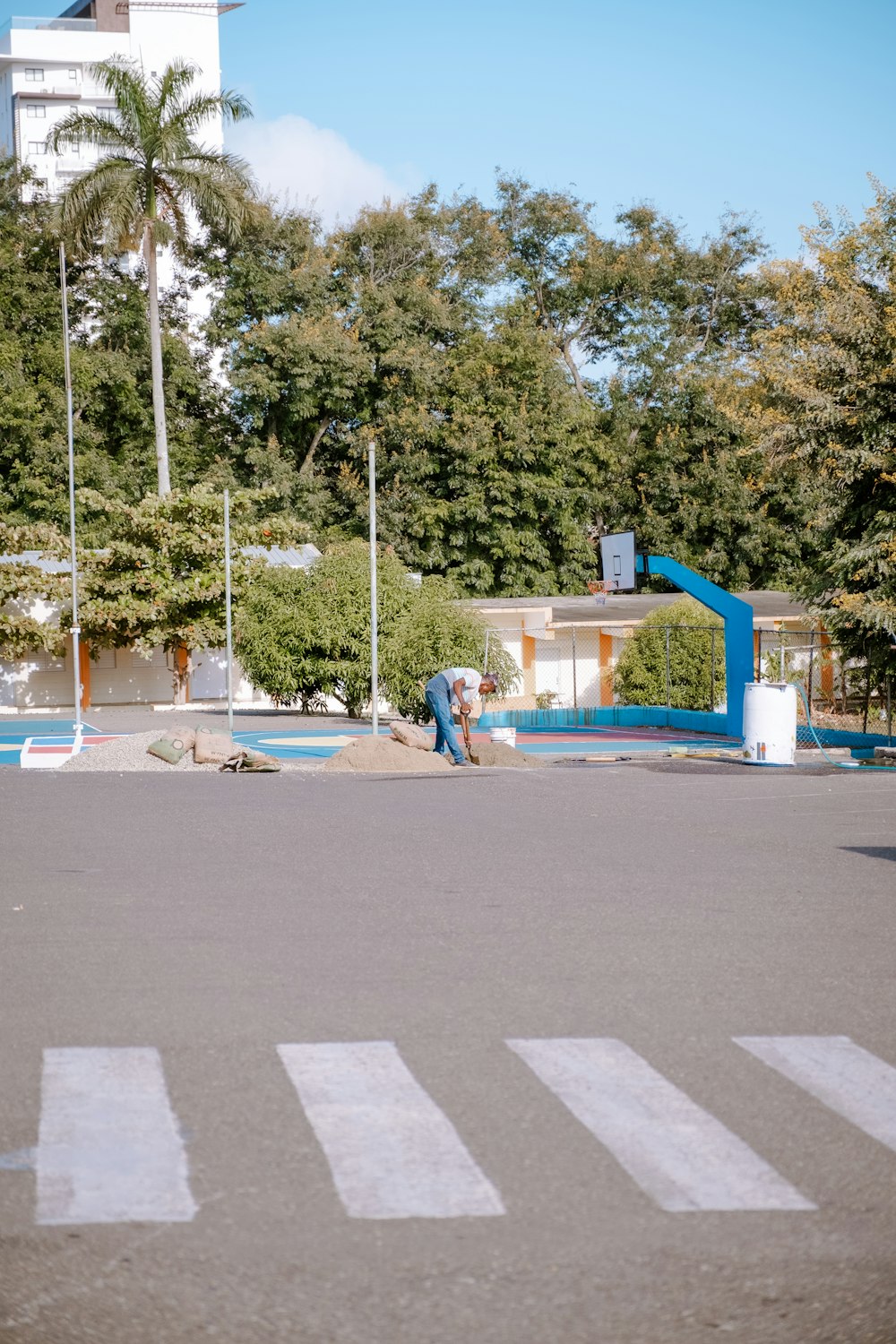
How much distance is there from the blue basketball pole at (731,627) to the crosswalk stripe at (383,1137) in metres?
23.4

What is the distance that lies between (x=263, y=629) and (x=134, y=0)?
83533 millimetres

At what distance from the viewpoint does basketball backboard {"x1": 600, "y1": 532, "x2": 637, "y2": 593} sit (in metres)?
38.2

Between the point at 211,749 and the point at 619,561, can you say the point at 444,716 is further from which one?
the point at 619,561

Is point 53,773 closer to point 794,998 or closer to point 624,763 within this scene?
point 624,763

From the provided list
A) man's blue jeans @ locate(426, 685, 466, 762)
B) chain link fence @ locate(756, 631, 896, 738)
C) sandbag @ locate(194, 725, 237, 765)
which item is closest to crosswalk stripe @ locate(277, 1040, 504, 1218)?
man's blue jeans @ locate(426, 685, 466, 762)

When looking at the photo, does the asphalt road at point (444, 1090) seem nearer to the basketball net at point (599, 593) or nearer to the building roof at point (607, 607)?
the basketball net at point (599, 593)

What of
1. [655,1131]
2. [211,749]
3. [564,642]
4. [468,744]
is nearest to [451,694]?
[468,744]

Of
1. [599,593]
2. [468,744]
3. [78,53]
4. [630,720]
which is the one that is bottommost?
[630,720]

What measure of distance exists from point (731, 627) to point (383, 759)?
9575 millimetres

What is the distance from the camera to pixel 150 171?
1758 inches

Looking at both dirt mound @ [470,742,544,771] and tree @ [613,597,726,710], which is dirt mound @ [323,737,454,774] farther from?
tree @ [613,597,726,710]

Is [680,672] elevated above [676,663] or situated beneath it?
situated beneath

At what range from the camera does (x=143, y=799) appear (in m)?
17.3

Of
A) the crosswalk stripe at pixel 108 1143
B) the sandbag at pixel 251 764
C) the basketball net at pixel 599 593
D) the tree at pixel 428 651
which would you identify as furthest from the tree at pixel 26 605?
the crosswalk stripe at pixel 108 1143
